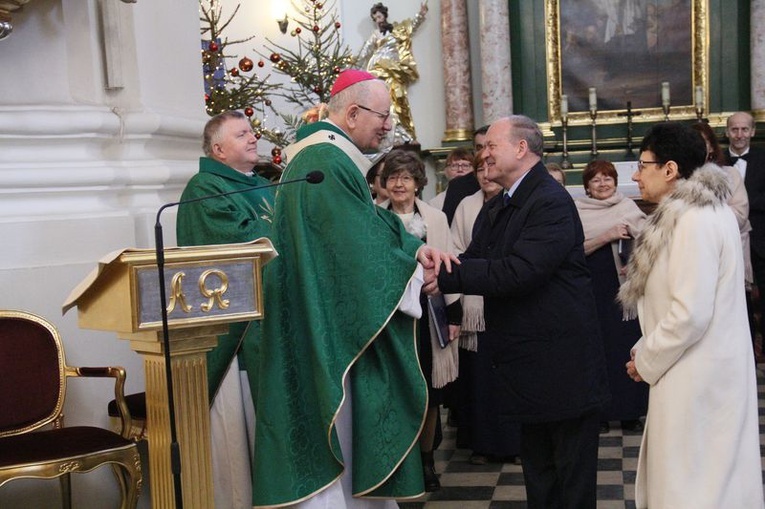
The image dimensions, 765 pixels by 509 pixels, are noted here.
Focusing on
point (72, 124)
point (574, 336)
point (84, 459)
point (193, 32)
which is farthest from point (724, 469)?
point (193, 32)

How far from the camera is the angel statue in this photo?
1205 cm

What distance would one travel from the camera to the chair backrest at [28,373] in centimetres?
402

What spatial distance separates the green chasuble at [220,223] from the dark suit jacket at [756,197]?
4.62 m

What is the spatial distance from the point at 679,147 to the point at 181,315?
6.02 feet

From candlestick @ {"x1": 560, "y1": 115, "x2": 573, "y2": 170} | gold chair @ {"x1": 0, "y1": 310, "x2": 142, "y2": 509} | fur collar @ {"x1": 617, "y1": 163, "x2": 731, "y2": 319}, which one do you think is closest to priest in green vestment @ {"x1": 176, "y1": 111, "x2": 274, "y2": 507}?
gold chair @ {"x1": 0, "y1": 310, "x2": 142, "y2": 509}

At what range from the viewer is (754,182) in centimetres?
806

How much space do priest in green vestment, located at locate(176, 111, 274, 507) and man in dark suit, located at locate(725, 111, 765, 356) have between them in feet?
15.2

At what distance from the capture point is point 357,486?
3686mm

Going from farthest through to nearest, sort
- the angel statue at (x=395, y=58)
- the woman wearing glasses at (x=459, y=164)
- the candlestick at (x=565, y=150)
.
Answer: the angel statue at (x=395, y=58), the candlestick at (x=565, y=150), the woman wearing glasses at (x=459, y=164)

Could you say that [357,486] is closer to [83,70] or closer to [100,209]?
[100,209]

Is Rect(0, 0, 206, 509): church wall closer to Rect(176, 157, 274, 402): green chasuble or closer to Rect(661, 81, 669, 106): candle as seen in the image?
Rect(176, 157, 274, 402): green chasuble

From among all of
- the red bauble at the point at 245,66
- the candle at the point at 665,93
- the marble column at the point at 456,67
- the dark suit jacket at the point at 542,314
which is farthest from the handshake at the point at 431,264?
the marble column at the point at 456,67

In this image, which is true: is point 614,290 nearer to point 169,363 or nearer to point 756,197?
point 756,197

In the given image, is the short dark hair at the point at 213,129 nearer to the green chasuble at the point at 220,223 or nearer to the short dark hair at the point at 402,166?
the green chasuble at the point at 220,223
